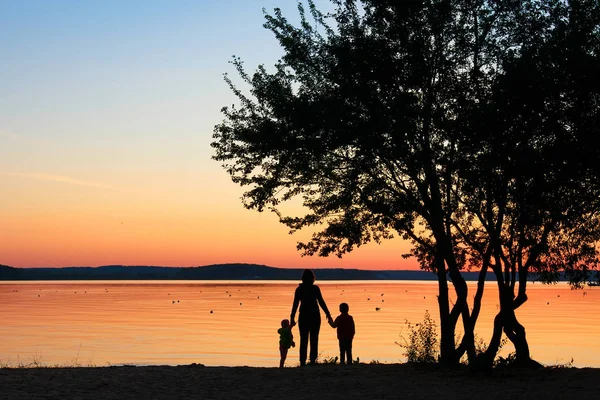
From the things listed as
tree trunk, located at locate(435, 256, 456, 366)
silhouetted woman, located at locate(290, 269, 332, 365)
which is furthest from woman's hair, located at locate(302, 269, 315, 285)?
tree trunk, located at locate(435, 256, 456, 366)

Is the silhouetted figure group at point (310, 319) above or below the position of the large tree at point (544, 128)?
below

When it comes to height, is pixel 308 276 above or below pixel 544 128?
below

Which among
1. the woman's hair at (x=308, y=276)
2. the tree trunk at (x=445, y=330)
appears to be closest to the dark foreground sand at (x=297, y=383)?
the tree trunk at (x=445, y=330)

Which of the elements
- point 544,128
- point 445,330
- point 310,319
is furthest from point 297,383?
point 544,128

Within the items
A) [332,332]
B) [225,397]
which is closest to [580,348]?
[332,332]

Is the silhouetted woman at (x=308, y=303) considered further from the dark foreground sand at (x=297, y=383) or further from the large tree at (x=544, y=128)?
the large tree at (x=544, y=128)

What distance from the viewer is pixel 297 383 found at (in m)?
17.9

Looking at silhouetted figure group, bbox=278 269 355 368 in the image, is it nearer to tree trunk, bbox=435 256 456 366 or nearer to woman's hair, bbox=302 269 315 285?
woman's hair, bbox=302 269 315 285

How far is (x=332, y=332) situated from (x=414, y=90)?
146 ft

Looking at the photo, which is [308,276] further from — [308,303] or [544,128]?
[544,128]

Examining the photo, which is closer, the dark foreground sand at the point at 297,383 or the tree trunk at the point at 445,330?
the dark foreground sand at the point at 297,383

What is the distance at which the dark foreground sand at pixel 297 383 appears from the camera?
16.3 metres

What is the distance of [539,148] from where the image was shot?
711 inches

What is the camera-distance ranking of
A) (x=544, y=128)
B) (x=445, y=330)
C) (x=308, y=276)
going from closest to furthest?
(x=544, y=128) < (x=308, y=276) < (x=445, y=330)
